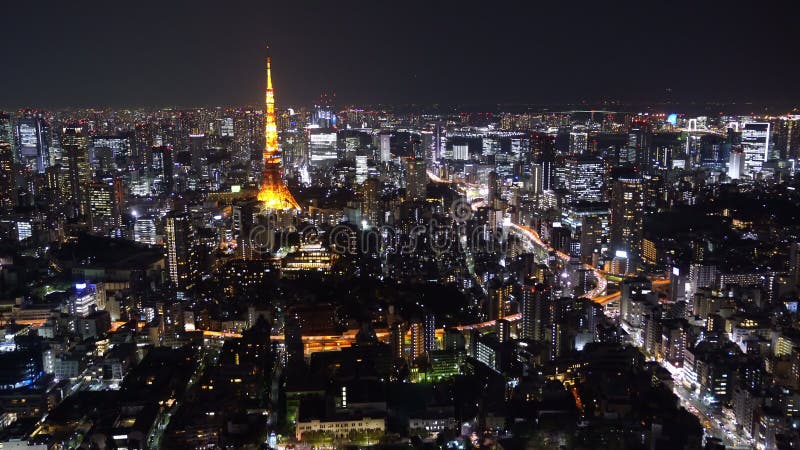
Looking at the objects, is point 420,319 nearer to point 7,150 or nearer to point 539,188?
point 539,188

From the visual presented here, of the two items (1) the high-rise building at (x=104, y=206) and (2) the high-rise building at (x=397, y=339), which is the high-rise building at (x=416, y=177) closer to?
(1) the high-rise building at (x=104, y=206)

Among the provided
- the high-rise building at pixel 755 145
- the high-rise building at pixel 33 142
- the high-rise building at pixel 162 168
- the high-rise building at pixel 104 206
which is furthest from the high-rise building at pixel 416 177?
the high-rise building at pixel 33 142

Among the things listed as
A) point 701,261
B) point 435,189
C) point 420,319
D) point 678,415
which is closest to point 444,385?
point 420,319

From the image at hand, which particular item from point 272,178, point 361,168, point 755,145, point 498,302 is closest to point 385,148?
point 361,168

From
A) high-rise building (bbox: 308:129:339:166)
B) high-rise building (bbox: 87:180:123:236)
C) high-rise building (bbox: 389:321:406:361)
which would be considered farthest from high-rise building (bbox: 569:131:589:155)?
high-rise building (bbox: 389:321:406:361)

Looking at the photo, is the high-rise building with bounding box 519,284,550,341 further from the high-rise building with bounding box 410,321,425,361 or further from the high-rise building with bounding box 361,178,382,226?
the high-rise building with bounding box 361,178,382,226
